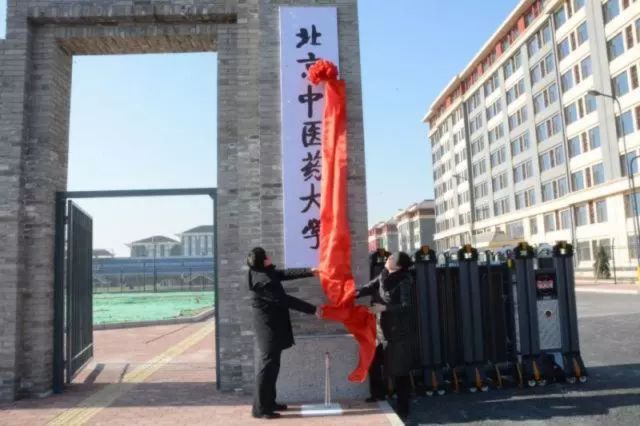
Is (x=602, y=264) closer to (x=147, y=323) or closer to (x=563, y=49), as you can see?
(x=563, y=49)

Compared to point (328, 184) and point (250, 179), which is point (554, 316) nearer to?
point (328, 184)

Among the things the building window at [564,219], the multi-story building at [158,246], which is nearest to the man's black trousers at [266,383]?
the building window at [564,219]

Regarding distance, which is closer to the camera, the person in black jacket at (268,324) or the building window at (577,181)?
the person in black jacket at (268,324)

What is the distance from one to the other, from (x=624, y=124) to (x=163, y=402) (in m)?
33.5

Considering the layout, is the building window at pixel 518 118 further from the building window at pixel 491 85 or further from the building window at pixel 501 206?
the building window at pixel 501 206

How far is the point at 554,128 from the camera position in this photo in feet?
136

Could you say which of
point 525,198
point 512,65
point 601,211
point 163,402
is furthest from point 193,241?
point 163,402

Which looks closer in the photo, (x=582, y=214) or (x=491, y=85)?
(x=582, y=214)

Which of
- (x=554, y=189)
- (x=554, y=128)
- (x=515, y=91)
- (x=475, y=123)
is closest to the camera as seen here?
(x=554, y=128)

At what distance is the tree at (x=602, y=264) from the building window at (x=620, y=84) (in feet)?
31.4

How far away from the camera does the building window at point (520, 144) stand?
46719mm

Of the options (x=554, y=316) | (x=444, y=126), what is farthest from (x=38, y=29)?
(x=444, y=126)

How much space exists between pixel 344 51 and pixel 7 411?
606 cm

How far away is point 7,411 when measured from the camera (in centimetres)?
634
